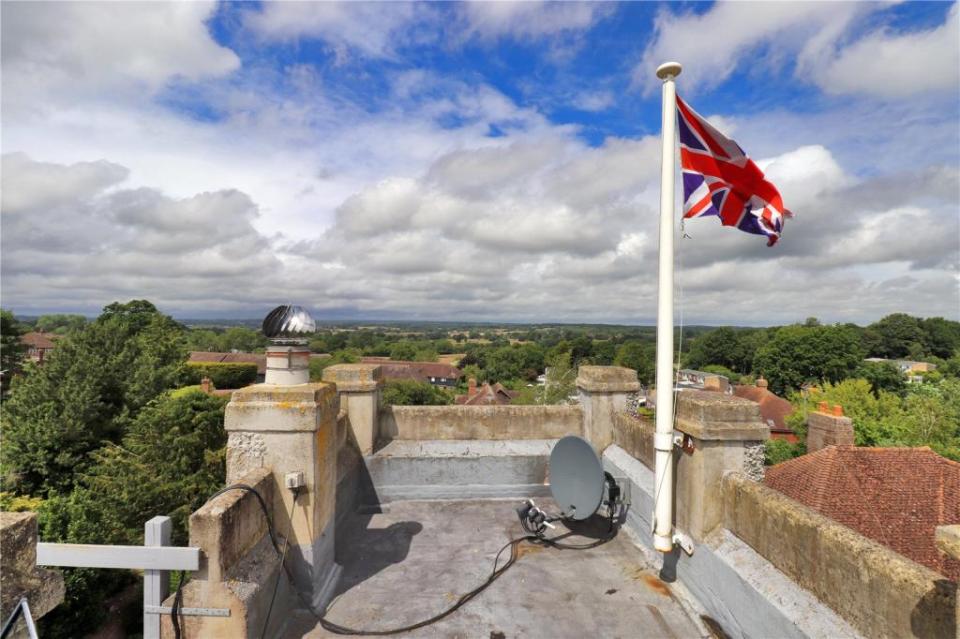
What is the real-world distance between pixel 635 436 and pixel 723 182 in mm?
3215

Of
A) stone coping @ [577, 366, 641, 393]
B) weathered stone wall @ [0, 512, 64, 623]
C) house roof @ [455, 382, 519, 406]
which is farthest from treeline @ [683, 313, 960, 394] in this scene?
weathered stone wall @ [0, 512, 64, 623]

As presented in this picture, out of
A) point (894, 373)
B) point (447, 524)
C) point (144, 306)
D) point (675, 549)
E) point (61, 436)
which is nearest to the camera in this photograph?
point (675, 549)

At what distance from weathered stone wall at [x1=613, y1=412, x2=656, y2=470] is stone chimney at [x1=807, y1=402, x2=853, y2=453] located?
12.8m

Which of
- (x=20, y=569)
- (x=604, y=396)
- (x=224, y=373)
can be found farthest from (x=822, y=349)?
(x=20, y=569)

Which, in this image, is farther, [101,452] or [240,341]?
[240,341]

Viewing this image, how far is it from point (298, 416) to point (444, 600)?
7.41 ft

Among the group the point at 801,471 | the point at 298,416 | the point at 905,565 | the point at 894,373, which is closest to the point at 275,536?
the point at 298,416

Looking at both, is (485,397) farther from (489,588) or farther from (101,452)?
(489,588)

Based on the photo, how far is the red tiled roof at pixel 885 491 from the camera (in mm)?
8445

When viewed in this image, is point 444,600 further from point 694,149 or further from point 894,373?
A: point 894,373

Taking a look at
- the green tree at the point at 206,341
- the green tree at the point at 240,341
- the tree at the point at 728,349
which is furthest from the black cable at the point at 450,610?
the green tree at the point at 240,341

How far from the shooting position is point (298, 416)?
4078 mm

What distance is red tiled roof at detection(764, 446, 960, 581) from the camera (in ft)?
27.7

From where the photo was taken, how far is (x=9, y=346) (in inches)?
1594
